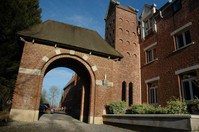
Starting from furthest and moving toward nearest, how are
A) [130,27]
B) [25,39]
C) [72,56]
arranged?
[130,27] < [72,56] < [25,39]

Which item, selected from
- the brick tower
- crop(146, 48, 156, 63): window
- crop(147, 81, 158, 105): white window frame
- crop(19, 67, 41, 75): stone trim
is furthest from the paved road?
crop(146, 48, 156, 63): window

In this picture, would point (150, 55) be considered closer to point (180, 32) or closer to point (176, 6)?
point (180, 32)

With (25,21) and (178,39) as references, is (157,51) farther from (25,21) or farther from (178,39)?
(25,21)

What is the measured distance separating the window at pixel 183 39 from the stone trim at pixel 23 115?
491 inches

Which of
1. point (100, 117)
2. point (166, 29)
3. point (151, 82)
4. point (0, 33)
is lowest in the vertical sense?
point (100, 117)

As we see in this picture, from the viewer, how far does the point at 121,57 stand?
50.8 feet

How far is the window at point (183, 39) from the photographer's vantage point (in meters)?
12.4

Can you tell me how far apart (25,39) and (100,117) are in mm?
8788

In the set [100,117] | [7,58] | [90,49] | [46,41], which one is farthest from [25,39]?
[100,117]

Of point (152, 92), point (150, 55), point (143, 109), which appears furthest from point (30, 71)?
point (150, 55)

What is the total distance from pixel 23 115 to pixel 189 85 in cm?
1205

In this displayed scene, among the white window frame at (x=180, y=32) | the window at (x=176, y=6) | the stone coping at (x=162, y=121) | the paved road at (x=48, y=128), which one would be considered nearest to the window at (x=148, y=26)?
the window at (x=176, y=6)

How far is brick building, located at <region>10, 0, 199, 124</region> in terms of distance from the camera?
11.6 metres

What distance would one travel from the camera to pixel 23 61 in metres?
12.0
